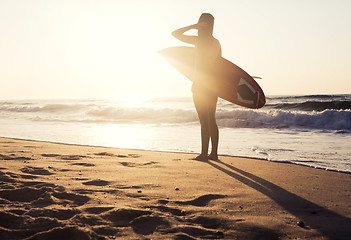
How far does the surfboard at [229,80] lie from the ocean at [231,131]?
2.84ft

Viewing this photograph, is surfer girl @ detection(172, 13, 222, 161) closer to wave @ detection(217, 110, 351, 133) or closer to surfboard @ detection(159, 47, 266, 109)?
surfboard @ detection(159, 47, 266, 109)

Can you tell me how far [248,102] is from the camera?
17.7 ft

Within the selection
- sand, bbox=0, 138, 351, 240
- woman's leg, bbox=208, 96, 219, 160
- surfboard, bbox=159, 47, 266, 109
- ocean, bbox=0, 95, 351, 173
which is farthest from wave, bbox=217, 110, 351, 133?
sand, bbox=0, 138, 351, 240

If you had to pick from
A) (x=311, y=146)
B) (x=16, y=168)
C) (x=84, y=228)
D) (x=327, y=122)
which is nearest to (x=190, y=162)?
(x=16, y=168)

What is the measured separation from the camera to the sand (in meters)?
1.79

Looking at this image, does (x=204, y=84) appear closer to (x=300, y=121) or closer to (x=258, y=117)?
(x=300, y=121)

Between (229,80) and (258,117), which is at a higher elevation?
(229,80)

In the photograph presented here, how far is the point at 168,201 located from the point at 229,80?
10.6ft

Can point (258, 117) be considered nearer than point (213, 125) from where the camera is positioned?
No

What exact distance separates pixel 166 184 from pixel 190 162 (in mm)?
1256

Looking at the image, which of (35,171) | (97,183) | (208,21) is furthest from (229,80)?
(35,171)

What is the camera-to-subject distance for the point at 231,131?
9305 mm

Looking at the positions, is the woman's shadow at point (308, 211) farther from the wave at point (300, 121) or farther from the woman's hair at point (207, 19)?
the wave at point (300, 121)

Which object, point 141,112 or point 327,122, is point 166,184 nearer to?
point 327,122
